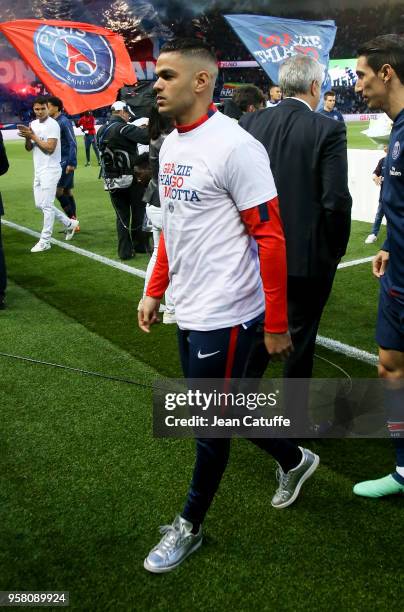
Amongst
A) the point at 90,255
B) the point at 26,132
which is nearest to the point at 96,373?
the point at 90,255

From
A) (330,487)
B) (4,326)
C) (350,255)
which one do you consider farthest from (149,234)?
(330,487)

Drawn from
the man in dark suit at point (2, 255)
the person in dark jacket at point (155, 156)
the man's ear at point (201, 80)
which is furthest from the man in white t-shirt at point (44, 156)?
the man's ear at point (201, 80)

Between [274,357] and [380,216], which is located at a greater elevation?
[274,357]

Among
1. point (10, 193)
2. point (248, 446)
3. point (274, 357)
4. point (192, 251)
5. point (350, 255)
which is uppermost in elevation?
point (192, 251)

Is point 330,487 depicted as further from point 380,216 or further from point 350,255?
point 380,216

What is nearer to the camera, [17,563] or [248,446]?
[17,563]

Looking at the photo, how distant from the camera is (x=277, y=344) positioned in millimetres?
2248

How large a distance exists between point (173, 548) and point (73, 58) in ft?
27.8

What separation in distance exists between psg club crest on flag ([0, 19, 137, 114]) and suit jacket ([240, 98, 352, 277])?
648 centimetres

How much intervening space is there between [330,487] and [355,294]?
3.40 m

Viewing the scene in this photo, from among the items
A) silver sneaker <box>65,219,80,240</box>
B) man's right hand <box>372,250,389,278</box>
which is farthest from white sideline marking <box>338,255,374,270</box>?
man's right hand <box>372,250,389,278</box>

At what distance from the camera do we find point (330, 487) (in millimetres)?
3074

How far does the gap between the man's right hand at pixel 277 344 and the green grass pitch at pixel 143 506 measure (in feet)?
3.05

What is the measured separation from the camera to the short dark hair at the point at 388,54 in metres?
2.51
